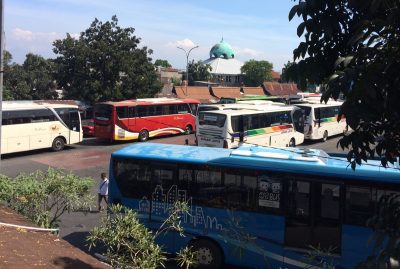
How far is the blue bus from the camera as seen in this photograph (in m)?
8.73

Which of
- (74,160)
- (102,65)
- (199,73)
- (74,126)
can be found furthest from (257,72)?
→ (74,160)

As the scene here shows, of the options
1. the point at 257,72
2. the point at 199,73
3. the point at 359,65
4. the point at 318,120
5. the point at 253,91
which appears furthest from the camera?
the point at 257,72

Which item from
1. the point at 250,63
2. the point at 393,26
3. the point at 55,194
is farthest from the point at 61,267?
the point at 250,63

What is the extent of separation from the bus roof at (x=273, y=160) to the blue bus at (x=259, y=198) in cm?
2

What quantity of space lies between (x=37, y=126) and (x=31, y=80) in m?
12.7

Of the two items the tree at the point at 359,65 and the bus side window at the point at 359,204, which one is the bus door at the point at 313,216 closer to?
the bus side window at the point at 359,204

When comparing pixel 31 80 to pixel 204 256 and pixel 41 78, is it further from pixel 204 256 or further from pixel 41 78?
pixel 204 256

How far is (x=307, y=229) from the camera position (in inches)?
353

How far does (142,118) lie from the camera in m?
26.8

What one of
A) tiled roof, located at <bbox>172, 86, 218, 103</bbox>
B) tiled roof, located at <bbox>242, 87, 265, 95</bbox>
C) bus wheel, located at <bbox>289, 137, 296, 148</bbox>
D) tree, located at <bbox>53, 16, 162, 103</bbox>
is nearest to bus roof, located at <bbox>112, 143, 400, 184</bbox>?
bus wheel, located at <bbox>289, 137, 296, 148</bbox>

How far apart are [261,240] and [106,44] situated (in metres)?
26.0

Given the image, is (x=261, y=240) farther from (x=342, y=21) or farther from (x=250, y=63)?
(x=250, y=63)

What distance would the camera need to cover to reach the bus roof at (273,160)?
876cm

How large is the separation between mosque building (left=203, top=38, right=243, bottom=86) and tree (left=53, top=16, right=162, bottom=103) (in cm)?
5887
